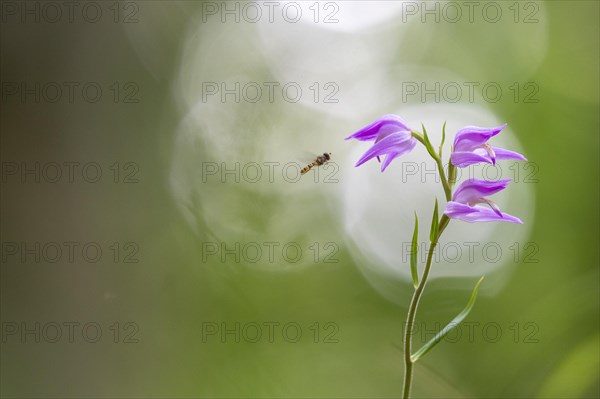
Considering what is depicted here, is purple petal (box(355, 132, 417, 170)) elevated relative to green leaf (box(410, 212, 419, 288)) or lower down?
elevated

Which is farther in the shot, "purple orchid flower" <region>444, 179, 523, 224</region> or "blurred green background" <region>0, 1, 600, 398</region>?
"blurred green background" <region>0, 1, 600, 398</region>

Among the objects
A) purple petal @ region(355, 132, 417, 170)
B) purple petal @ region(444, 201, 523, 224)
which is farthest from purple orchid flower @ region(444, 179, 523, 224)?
purple petal @ region(355, 132, 417, 170)

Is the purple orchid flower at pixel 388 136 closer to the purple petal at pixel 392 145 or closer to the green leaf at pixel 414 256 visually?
the purple petal at pixel 392 145

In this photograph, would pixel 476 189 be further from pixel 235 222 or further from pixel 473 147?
pixel 235 222

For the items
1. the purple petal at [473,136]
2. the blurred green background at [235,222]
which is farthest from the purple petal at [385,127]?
the blurred green background at [235,222]

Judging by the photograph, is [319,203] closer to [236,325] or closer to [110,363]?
[236,325]

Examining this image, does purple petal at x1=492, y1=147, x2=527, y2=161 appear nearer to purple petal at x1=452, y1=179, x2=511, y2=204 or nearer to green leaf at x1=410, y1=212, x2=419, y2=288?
purple petal at x1=452, y1=179, x2=511, y2=204

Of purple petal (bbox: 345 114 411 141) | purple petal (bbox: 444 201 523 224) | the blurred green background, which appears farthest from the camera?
the blurred green background

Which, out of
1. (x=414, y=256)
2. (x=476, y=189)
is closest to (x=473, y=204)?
(x=476, y=189)
